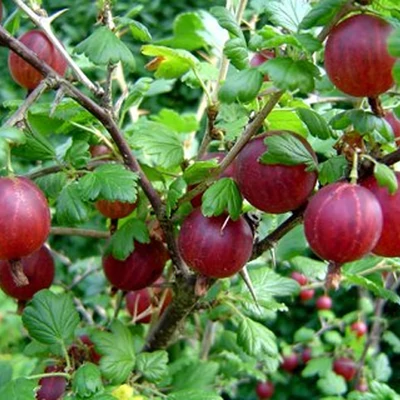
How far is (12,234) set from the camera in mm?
677

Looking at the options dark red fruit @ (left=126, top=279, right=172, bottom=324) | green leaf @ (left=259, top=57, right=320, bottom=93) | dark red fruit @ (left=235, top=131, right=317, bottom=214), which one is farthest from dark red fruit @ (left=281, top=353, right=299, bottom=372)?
green leaf @ (left=259, top=57, right=320, bottom=93)

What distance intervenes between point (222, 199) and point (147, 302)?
437 millimetres

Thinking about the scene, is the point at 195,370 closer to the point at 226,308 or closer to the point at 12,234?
the point at 226,308

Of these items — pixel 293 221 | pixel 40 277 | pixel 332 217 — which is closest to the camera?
pixel 332 217

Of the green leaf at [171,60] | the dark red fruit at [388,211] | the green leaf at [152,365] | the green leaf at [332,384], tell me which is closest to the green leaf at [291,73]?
the dark red fruit at [388,211]

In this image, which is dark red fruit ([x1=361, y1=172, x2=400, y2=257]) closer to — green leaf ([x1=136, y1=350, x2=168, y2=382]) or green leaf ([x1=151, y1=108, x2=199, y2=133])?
green leaf ([x1=136, y1=350, x2=168, y2=382])

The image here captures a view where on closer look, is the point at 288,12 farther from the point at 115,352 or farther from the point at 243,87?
the point at 115,352

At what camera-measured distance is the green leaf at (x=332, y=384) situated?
65.7 inches

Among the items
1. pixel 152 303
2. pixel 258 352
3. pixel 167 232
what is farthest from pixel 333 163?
pixel 152 303

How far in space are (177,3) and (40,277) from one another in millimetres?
2600

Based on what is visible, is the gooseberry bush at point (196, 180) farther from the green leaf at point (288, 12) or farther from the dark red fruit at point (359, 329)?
the dark red fruit at point (359, 329)

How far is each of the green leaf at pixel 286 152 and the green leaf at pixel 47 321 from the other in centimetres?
37

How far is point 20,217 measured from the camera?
2.22ft

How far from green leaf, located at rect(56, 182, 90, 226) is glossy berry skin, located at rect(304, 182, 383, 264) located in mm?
292
